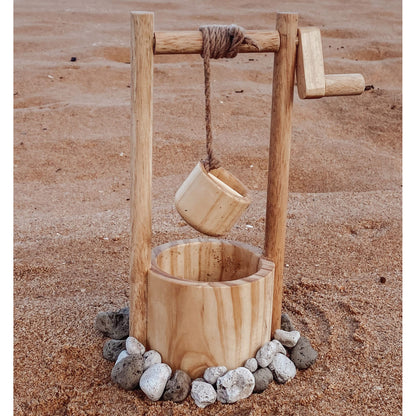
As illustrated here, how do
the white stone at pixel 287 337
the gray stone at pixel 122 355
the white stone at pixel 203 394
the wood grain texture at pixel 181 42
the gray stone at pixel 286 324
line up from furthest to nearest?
1. the gray stone at pixel 286 324
2. the white stone at pixel 287 337
3. the gray stone at pixel 122 355
4. the white stone at pixel 203 394
5. the wood grain texture at pixel 181 42

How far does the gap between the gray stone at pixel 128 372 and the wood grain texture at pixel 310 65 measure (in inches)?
40.4

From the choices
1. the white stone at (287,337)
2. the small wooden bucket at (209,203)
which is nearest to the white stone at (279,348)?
the white stone at (287,337)

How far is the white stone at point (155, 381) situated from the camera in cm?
192

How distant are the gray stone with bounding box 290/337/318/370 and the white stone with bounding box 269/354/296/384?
4cm

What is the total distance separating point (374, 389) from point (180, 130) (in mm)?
3175

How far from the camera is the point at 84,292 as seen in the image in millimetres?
2570

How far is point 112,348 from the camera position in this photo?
2.11 meters

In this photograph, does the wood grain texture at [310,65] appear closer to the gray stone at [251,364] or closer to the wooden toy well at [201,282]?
the wooden toy well at [201,282]

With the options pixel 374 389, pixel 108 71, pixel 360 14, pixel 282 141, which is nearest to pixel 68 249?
pixel 282 141

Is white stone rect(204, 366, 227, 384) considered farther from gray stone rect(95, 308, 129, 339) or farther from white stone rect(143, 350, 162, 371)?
gray stone rect(95, 308, 129, 339)

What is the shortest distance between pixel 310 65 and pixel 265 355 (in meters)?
0.97

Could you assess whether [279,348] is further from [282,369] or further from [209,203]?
[209,203]

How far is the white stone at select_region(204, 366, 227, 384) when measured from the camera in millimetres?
1949

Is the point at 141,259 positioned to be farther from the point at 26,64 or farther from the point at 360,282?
the point at 26,64
